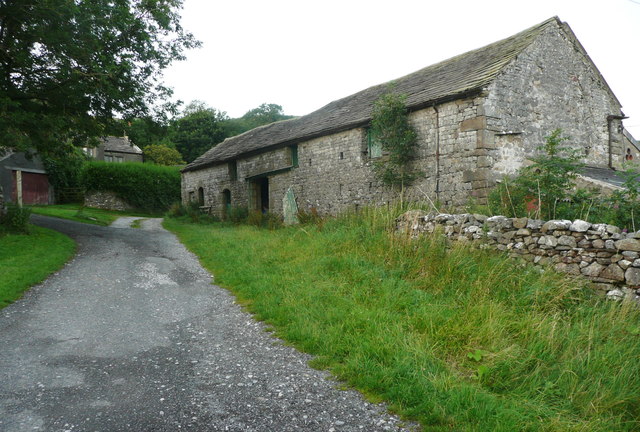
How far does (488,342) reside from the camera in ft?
15.4

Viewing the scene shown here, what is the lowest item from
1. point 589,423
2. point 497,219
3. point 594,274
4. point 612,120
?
point 589,423

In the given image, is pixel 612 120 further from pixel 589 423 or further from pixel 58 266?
pixel 58 266

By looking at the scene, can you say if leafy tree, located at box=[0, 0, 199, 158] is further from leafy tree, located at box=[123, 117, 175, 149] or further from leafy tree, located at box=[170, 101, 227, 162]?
leafy tree, located at box=[170, 101, 227, 162]

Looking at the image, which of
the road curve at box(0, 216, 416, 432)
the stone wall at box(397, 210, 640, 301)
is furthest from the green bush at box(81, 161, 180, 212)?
the stone wall at box(397, 210, 640, 301)

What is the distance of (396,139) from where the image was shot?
13.1 meters

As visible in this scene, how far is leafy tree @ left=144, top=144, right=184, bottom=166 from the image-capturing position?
43.3m

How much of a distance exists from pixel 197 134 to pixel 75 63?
35.9m

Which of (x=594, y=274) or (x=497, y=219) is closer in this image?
(x=594, y=274)

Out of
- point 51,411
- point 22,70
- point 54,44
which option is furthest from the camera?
point 22,70

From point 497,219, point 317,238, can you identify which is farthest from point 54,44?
point 497,219

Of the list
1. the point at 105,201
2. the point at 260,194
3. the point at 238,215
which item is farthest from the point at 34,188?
the point at 260,194

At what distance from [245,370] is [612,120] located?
649 inches

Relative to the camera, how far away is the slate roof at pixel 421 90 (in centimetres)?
1229

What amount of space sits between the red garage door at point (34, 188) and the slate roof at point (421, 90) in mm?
16522
